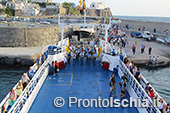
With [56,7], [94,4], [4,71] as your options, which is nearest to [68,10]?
[56,7]

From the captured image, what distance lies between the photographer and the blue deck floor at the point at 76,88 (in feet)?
25.3

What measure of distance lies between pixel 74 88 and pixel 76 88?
0.11m

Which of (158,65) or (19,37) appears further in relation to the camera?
(19,37)

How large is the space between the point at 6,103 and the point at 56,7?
310 ft

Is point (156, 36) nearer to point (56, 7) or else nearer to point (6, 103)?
point (6, 103)

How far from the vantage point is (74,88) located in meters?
9.82

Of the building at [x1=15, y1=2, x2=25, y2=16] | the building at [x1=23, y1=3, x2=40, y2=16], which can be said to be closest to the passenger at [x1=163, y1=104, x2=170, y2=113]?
the building at [x1=23, y1=3, x2=40, y2=16]

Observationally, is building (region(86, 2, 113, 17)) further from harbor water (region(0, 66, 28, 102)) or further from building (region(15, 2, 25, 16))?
harbor water (region(0, 66, 28, 102))

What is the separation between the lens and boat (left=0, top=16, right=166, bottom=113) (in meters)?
7.50

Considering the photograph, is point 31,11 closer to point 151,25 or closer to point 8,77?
point 151,25

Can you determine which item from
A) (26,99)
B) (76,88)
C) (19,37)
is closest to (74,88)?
(76,88)

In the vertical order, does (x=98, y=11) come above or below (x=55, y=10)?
below

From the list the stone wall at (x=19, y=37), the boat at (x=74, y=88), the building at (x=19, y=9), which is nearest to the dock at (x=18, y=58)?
the stone wall at (x=19, y=37)

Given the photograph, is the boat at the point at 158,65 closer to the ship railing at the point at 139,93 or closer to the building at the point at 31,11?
the ship railing at the point at 139,93
